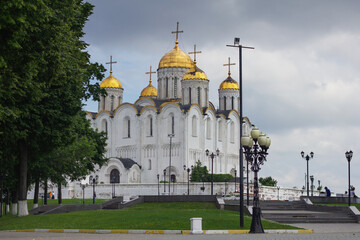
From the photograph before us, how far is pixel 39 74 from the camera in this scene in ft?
80.6

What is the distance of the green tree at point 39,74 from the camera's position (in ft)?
66.5

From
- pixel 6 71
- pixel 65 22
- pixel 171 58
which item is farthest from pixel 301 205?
pixel 171 58

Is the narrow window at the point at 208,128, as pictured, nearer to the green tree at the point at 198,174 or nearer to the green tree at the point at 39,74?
the green tree at the point at 198,174

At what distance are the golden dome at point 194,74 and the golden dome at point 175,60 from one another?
131 inches

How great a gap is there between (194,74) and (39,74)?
6273 centimetres

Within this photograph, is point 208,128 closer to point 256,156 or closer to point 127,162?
point 127,162

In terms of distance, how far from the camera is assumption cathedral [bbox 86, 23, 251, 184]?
84.2 metres

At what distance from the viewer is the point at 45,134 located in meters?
29.8

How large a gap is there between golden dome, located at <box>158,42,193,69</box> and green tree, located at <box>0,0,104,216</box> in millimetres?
56529

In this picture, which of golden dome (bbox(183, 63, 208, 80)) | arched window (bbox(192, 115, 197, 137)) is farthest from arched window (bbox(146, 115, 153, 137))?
golden dome (bbox(183, 63, 208, 80))

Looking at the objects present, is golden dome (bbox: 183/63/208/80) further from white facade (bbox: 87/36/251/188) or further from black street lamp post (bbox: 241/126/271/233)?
black street lamp post (bbox: 241/126/271/233)

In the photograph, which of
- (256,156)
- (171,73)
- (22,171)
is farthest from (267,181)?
(256,156)

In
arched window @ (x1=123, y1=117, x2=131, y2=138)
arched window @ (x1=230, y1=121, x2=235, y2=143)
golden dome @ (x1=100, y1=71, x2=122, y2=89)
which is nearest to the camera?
arched window @ (x1=123, y1=117, x2=131, y2=138)

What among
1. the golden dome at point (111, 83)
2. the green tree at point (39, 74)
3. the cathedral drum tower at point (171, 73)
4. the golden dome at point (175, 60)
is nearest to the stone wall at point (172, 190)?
the cathedral drum tower at point (171, 73)
